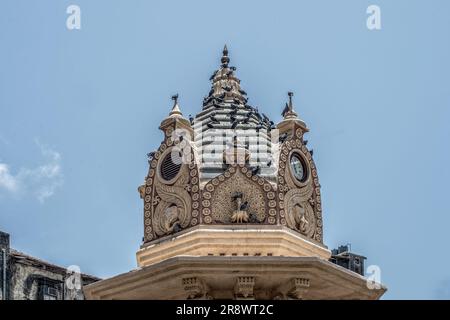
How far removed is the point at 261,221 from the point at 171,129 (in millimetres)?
3233

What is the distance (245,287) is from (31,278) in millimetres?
32667

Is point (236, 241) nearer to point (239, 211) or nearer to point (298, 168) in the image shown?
point (239, 211)

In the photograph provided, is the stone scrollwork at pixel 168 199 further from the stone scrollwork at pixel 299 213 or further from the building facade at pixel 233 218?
the stone scrollwork at pixel 299 213

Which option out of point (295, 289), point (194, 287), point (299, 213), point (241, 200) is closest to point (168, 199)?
point (241, 200)

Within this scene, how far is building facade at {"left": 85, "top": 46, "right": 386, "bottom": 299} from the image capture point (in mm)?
24375

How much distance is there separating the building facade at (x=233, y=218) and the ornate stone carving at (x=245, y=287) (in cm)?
2

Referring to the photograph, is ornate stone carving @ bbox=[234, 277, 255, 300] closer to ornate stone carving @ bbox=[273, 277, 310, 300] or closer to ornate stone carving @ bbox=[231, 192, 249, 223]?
ornate stone carving @ bbox=[273, 277, 310, 300]

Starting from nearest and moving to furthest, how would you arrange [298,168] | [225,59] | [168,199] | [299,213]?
[299,213] < [168,199] < [298,168] < [225,59]

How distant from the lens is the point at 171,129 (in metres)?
26.8

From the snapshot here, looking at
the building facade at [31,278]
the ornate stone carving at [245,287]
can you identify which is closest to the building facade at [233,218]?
the ornate stone carving at [245,287]

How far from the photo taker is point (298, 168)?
87.9 ft
